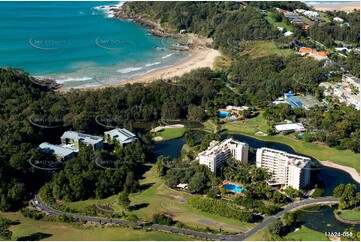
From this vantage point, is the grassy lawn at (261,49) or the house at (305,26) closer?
the grassy lawn at (261,49)

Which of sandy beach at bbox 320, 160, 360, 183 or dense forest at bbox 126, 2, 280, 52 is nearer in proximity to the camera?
sandy beach at bbox 320, 160, 360, 183

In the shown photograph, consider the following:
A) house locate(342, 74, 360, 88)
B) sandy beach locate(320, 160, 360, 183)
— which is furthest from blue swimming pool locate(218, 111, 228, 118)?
house locate(342, 74, 360, 88)

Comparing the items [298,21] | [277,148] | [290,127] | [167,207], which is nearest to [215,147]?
[277,148]

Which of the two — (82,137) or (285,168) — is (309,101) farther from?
(82,137)

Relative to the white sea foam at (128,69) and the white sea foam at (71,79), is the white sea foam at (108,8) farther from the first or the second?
the white sea foam at (71,79)

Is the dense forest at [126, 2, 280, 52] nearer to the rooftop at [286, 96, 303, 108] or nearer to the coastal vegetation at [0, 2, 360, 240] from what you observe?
the coastal vegetation at [0, 2, 360, 240]

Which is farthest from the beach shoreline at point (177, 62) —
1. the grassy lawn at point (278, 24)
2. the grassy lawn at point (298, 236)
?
the grassy lawn at point (298, 236)
